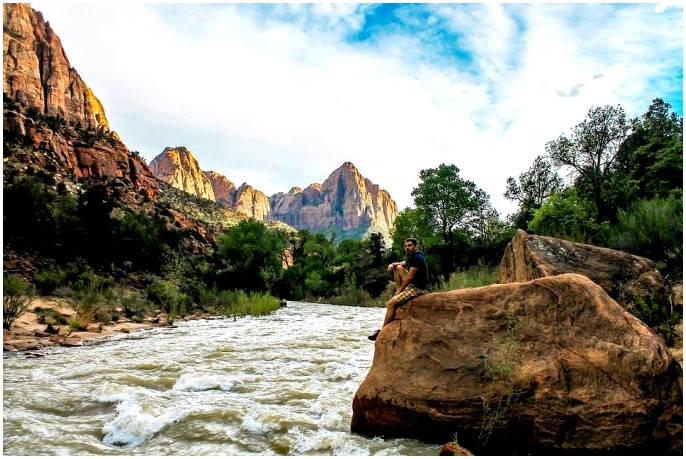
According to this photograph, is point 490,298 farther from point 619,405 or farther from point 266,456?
point 266,456

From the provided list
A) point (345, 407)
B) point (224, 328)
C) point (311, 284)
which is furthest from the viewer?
point (311, 284)

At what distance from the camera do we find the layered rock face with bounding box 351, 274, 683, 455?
384 centimetres

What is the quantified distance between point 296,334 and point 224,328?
3.26 meters

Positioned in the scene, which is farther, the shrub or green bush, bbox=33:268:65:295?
green bush, bbox=33:268:65:295

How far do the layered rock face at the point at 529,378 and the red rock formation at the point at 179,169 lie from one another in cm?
18614

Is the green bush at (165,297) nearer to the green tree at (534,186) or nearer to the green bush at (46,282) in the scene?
the green bush at (46,282)

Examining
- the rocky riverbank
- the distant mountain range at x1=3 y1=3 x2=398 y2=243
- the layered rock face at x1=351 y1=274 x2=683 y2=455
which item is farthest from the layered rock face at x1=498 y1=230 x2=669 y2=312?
the distant mountain range at x1=3 y1=3 x2=398 y2=243

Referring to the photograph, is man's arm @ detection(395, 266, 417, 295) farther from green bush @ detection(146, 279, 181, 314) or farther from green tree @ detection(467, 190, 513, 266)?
green tree @ detection(467, 190, 513, 266)

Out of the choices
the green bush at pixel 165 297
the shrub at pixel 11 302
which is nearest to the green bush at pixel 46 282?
the shrub at pixel 11 302

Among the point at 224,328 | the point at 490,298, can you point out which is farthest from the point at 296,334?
the point at 490,298

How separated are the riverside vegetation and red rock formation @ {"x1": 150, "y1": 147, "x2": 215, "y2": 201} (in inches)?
5215

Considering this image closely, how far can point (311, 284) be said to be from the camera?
48.2m

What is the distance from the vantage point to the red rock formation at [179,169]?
183 meters

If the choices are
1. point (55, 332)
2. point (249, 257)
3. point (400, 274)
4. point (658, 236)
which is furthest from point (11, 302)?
point (249, 257)
